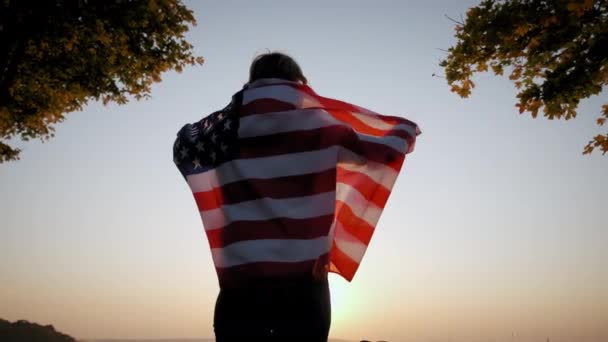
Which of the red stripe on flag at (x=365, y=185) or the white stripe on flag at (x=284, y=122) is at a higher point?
the white stripe on flag at (x=284, y=122)

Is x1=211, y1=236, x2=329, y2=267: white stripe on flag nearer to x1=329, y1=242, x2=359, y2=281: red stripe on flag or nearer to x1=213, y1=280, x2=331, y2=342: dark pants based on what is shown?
x1=213, y1=280, x2=331, y2=342: dark pants

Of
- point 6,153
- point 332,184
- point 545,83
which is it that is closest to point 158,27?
point 6,153

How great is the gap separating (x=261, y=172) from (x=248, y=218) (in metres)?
0.26

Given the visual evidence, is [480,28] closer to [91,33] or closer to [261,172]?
[261,172]

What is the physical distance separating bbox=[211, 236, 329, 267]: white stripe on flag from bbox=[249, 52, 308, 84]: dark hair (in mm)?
1055

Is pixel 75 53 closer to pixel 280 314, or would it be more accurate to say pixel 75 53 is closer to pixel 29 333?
pixel 280 314

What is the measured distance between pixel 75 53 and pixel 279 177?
8.38m

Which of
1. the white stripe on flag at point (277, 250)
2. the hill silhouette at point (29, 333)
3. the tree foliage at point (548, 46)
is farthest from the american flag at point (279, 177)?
the hill silhouette at point (29, 333)

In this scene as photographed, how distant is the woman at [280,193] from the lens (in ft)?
7.14

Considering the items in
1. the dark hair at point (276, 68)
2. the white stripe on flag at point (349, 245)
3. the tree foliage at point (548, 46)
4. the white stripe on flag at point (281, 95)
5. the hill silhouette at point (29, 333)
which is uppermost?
the tree foliage at point (548, 46)

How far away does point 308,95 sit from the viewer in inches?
105

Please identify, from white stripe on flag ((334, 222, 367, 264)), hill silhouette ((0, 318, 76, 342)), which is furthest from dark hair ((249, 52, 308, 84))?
hill silhouette ((0, 318, 76, 342))

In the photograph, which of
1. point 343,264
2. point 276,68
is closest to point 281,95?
point 276,68

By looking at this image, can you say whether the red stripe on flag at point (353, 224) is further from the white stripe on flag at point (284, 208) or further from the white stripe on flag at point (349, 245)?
the white stripe on flag at point (284, 208)
